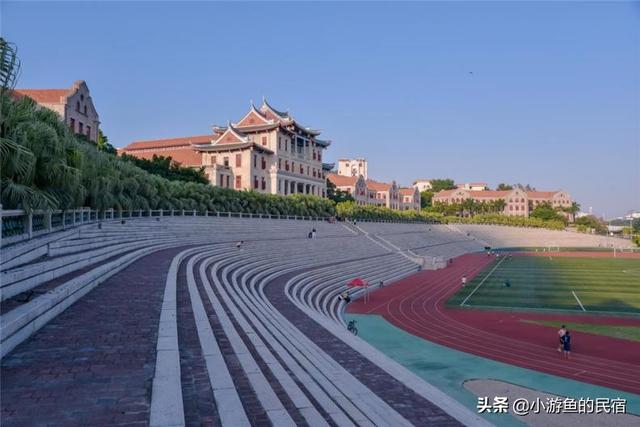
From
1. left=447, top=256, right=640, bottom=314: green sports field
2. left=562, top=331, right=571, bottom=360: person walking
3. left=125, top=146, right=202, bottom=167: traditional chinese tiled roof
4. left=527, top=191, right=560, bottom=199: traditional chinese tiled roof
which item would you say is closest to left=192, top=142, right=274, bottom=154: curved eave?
left=125, top=146, right=202, bottom=167: traditional chinese tiled roof

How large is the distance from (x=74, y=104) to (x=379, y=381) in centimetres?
4721

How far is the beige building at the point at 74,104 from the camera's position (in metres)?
43.0

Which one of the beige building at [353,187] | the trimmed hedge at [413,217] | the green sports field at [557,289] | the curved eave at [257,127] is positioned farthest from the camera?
the beige building at [353,187]

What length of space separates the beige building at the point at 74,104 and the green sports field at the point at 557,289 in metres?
39.2

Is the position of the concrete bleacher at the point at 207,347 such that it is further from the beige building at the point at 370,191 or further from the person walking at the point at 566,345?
the beige building at the point at 370,191

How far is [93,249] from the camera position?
17.1 m

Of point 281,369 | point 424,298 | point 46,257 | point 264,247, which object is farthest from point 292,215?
point 281,369

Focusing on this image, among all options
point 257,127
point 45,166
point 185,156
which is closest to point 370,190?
point 257,127

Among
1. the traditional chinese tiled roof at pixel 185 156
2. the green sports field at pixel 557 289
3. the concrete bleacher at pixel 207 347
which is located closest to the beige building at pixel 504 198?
the traditional chinese tiled roof at pixel 185 156

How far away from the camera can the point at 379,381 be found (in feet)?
27.3

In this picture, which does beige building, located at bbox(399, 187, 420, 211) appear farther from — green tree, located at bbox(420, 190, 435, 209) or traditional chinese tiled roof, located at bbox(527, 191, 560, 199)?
traditional chinese tiled roof, located at bbox(527, 191, 560, 199)

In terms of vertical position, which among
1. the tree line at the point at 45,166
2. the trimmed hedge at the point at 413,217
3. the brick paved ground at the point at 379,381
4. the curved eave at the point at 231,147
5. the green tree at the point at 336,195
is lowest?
the brick paved ground at the point at 379,381

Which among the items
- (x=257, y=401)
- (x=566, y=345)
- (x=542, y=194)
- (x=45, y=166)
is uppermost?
(x=542, y=194)

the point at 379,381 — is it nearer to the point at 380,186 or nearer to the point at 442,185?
the point at 380,186
